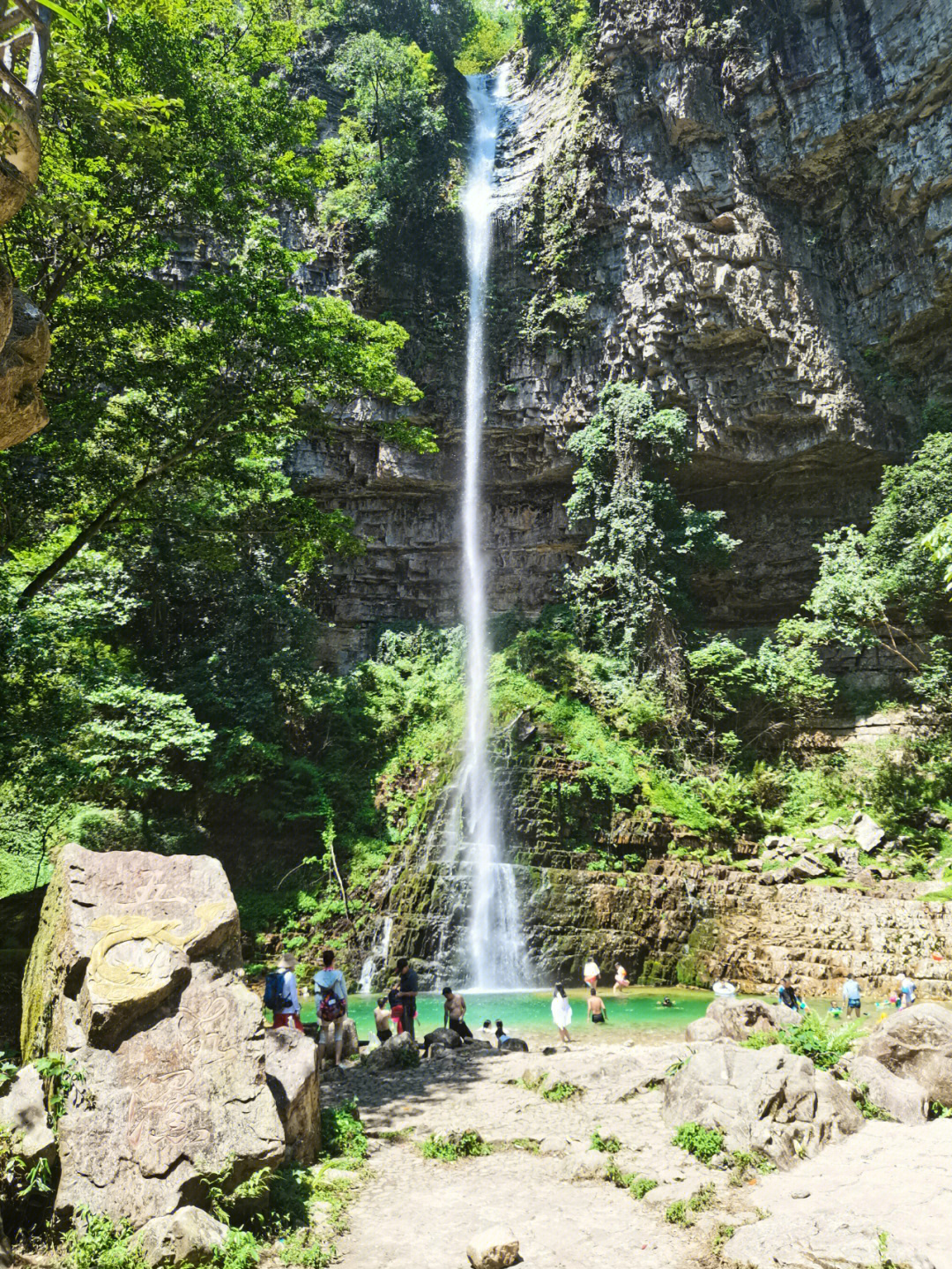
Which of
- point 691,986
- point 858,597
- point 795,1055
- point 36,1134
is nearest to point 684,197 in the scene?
point 858,597

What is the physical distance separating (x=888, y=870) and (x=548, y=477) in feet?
52.4

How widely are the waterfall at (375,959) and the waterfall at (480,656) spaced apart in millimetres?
1572

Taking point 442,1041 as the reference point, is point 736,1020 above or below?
above

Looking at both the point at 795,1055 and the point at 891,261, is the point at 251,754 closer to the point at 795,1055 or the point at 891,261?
the point at 795,1055

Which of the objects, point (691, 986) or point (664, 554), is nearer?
point (691, 986)

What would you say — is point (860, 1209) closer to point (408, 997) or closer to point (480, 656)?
point (408, 997)

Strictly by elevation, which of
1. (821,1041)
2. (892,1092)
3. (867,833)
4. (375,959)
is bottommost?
(375,959)

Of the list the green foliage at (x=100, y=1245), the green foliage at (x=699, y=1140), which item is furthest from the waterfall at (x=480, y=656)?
the green foliage at (x=100, y=1245)

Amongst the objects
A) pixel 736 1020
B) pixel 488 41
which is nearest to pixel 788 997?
pixel 736 1020

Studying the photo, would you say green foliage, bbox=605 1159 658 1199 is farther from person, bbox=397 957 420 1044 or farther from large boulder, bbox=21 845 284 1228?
person, bbox=397 957 420 1044

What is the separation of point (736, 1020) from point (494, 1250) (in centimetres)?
469

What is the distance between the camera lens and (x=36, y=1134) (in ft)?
13.9

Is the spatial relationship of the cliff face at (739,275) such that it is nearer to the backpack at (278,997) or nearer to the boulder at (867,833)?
the boulder at (867,833)

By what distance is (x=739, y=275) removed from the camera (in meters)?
21.7
